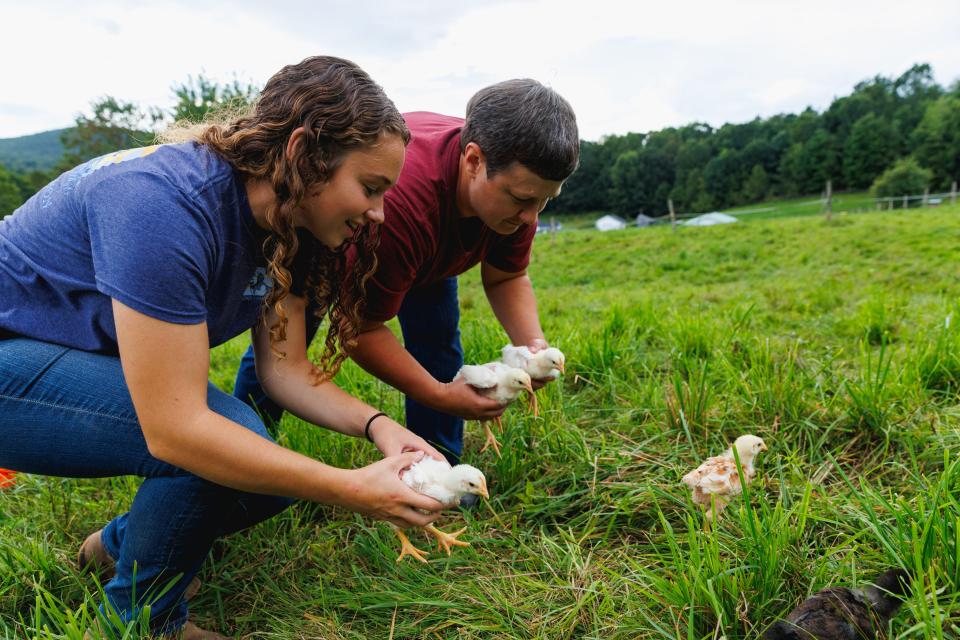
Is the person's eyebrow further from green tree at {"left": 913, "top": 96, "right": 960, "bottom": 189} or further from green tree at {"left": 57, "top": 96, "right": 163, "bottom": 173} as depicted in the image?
green tree at {"left": 913, "top": 96, "right": 960, "bottom": 189}

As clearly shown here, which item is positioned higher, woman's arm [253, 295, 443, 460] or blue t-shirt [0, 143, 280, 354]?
blue t-shirt [0, 143, 280, 354]

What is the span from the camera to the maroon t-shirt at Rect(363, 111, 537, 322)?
2037 millimetres

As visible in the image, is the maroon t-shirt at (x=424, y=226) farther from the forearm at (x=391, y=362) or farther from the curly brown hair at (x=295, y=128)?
the curly brown hair at (x=295, y=128)

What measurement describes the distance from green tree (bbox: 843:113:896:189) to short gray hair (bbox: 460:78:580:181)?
61978 mm

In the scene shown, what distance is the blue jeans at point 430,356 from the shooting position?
8.89ft

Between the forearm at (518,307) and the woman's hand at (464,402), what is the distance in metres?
0.50

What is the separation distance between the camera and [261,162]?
1590 mm

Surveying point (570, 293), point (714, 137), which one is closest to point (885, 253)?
point (570, 293)

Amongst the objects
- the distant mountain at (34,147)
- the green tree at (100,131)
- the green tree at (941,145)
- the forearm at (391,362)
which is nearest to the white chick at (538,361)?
the forearm at (391,362)

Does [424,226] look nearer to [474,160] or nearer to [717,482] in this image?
[474,160]

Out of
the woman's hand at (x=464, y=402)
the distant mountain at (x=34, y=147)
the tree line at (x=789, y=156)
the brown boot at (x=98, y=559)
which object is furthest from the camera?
the distant mountain at (x=34, y=147)

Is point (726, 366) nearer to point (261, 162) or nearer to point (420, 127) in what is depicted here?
point (420, 127)

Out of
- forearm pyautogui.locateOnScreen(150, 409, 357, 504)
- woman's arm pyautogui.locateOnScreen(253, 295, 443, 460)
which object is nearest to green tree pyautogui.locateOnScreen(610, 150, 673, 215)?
woman's arm pyautogui.locateOnScreen(253, 295, 443, 460)

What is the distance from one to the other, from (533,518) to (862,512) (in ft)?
3.69
